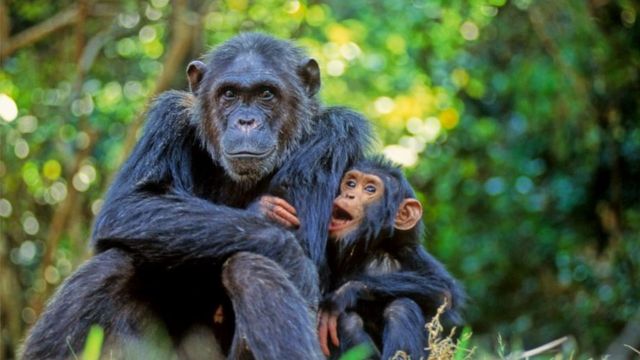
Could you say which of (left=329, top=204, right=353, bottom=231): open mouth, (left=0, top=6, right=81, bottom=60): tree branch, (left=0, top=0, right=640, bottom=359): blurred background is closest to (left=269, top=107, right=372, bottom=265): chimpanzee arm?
(left=329, top=204, right=353, bottom=231): open mouth

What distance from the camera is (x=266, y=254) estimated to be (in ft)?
18.1

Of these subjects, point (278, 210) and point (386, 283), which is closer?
point (278, 210)

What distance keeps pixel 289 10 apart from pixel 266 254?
24.7ft

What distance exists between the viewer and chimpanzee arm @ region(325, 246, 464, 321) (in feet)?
20.7

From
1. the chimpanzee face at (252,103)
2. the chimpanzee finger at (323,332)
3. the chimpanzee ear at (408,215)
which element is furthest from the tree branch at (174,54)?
the chimpanzee finger at (323,332)

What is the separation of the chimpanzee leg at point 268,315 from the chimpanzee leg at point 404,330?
2.84 feet

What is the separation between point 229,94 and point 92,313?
4.55ft

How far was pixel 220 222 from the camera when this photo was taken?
18.4 feet

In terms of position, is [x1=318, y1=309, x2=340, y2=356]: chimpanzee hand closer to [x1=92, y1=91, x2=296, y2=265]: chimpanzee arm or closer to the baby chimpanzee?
the baby chimpanzee

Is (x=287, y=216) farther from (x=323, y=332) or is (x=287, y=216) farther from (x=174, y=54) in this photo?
(x=174, y=54)

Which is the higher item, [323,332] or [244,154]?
[244,154]

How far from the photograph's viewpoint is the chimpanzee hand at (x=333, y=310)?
6215 mm

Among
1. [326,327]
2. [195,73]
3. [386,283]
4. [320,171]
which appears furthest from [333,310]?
[195,73]

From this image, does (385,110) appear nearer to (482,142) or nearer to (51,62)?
(482,142)
